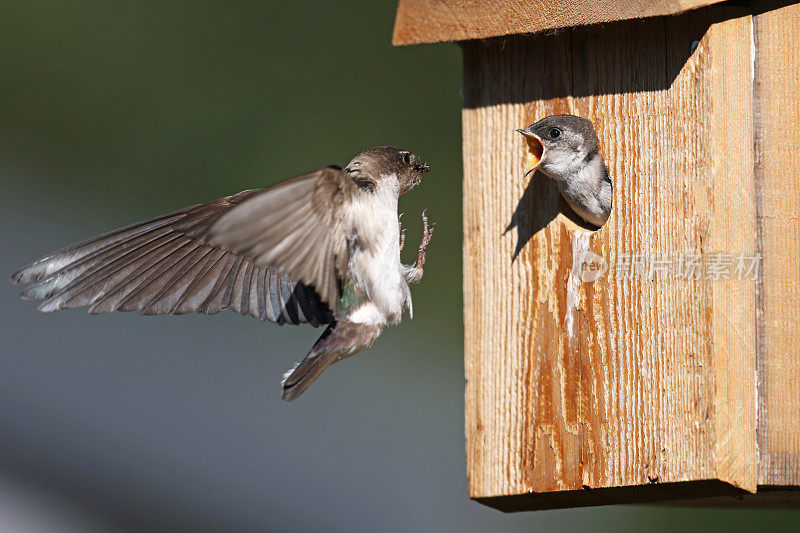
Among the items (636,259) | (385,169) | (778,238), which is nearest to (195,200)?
(385,169)

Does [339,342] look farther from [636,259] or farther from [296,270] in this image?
[636,259]

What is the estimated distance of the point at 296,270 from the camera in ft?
6.26

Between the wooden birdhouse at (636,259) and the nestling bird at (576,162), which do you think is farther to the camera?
the nestling bird at (576,162)

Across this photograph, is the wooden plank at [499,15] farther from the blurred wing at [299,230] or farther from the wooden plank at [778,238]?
the blurred wing at [299,230]

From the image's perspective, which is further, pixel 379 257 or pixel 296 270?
pixel 379 257

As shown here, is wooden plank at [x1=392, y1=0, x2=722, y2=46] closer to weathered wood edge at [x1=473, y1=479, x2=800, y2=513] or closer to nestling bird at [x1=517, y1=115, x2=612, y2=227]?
nestling bird at [x1=517, y1=115, x2=612, y2=227]

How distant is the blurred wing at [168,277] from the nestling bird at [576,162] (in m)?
0.61

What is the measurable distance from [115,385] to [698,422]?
3.19 metres

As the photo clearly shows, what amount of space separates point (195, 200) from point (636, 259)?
282 cm

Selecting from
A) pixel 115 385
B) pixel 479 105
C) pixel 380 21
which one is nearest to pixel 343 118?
pixel 380 21

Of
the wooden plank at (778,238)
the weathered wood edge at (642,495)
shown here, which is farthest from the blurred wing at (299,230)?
the wooden plank at (778,238)

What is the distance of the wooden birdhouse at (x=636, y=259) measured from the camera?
2.08 meters

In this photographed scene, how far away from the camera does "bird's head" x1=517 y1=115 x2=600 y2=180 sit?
2236 mm

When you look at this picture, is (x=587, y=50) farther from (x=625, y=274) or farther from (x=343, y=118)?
(x=343, y=118)
